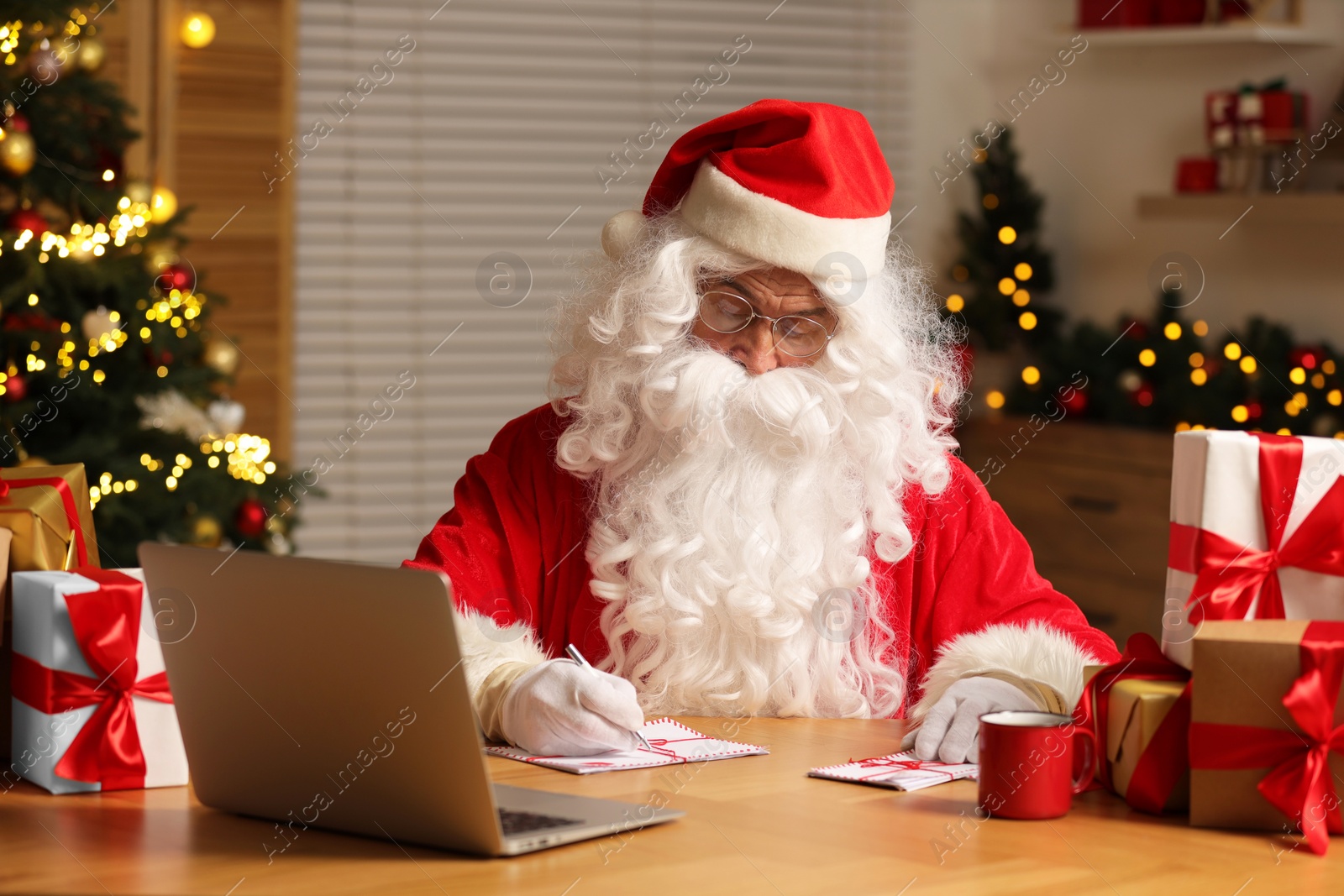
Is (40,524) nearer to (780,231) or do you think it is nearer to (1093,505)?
(780,231)

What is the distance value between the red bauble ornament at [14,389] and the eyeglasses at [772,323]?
160cm

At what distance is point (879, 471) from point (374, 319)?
2.80 meters

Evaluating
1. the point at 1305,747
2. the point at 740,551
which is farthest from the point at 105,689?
the point at 1305,747

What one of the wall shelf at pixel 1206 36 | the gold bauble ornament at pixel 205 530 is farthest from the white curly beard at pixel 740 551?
the wall shelf at pixel 1206 36

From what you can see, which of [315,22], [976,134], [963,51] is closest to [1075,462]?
[976,134]

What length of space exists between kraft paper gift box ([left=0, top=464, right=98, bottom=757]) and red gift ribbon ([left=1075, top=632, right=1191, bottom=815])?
3.47ft

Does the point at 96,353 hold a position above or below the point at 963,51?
below

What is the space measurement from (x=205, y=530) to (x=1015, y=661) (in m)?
2.08

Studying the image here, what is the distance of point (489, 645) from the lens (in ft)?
5.81

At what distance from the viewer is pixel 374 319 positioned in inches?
178

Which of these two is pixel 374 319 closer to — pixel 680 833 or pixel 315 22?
pixel 315 22

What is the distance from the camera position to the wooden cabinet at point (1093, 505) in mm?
4270

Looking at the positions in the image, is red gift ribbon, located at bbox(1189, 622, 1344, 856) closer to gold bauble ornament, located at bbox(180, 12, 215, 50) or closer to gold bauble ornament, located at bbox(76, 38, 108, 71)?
gold bauble ornament, located at bbox(76, 38, 108, 71)

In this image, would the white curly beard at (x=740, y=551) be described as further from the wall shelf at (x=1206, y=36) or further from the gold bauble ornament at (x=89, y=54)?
the wall shelf at (x=1206, y=36)
